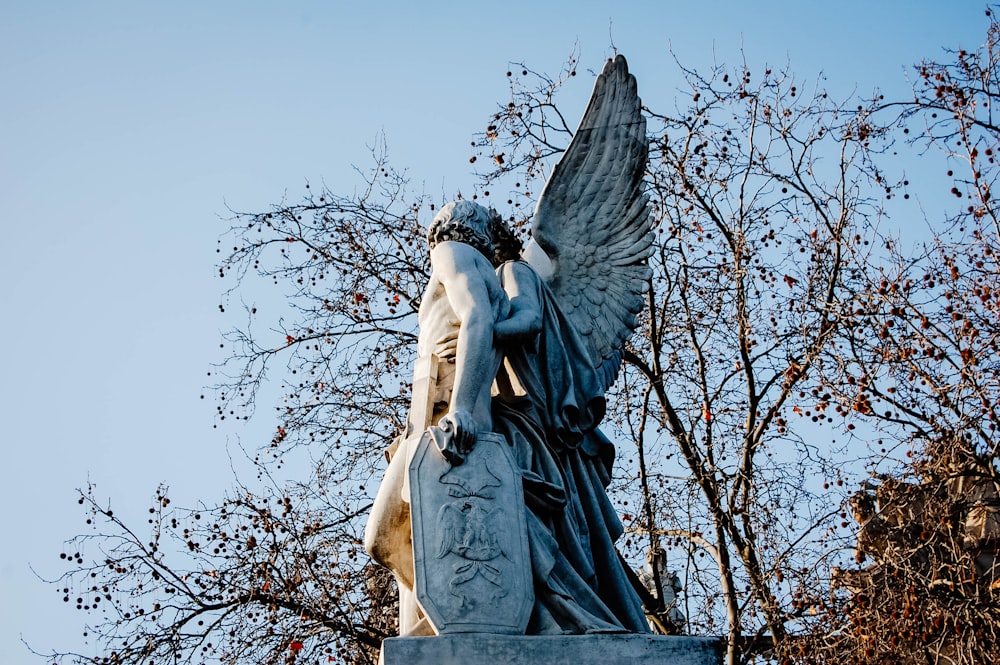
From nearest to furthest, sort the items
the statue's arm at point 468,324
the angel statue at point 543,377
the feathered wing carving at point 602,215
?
the angel statue at point 543,377
the statue's arm at point 468,324
the feathered wing carving at point 602,215

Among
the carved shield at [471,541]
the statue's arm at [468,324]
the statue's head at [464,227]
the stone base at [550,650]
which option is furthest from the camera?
the statue's head at [464,227]

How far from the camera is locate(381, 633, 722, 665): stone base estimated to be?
4.60 meters

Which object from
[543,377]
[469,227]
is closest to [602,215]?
[469,227]

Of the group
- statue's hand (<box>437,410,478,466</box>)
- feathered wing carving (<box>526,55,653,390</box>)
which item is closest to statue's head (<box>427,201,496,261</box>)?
feathered wing carving (<box>526,55,653,390</box>)

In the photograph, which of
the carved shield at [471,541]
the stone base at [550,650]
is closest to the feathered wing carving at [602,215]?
the carved shield at [471,541]

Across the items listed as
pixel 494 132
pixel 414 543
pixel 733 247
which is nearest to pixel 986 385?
pixel 733 247

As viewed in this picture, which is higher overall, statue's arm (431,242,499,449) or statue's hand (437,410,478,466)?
statue's arm (431,242,499,449)

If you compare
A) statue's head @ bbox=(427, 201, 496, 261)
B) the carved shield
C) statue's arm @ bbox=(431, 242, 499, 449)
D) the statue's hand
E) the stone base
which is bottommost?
the stone base

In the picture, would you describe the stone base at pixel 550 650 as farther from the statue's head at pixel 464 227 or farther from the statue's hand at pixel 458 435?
the statue's head at pixel 464 227

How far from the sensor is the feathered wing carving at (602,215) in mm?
6340

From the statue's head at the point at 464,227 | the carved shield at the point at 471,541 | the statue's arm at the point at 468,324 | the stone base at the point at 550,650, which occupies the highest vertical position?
the statue's head at the point at 464,227

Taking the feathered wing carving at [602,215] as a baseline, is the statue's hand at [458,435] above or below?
below

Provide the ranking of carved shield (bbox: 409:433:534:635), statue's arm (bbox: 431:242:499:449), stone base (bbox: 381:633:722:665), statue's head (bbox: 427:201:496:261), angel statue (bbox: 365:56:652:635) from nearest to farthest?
stone base (bbox: 381:633:722:665), carved shield (bbox: 409:433:534:635), angel statue (bbox: 365:56:652:635), statue's arm (bbox: 431:242:499:449), statue's head (bbox: 427:201:496:261)

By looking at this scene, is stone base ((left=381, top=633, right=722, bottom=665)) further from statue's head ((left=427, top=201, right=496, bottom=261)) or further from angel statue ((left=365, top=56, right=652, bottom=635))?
statue's head ((left=427, top=201, right=496, bottom=261))
